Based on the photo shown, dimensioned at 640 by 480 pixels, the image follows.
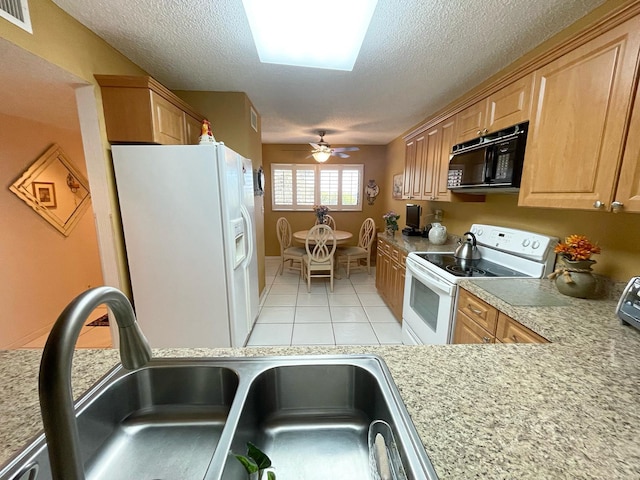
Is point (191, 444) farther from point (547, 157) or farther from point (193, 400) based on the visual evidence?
point (547, 157)

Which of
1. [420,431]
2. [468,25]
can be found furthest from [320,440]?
[468,25]

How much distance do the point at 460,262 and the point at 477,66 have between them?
1.57 metres

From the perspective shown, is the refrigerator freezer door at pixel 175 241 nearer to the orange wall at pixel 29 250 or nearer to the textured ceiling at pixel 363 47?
the textured ceiling at pixel 363 47

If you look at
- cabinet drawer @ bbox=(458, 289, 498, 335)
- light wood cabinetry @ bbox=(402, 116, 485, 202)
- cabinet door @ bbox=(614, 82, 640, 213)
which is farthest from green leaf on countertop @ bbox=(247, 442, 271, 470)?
light wood cabinetry @ bbox=(402, 116, 485, 202)

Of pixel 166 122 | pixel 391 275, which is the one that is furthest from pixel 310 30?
pixel 391 275

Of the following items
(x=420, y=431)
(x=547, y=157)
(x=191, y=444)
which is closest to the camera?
(x=420, y=431)

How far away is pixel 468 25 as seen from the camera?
1545 millimetres

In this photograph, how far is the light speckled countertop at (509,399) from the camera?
510mm

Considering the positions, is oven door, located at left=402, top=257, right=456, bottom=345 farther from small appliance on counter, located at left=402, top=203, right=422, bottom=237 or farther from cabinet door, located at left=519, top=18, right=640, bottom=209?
small appliance on counter, located at left=402, top=203, right=422, bottom=237

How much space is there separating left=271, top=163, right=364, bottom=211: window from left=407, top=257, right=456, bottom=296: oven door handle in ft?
11.0

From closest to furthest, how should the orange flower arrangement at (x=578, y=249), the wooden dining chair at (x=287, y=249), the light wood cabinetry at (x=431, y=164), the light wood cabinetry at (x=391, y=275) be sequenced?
the orange flower arrangement at (x=578, y=249) → the light wood cabinetry at (x=431, y=164) → the light wood cabinetry at (x=391, y=275) → the wooden dining chair at (x=287, y=249)

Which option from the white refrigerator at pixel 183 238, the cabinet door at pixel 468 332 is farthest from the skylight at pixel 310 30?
the cabinet door at pixel 468 332

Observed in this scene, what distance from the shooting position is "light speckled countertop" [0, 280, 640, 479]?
0.51 m

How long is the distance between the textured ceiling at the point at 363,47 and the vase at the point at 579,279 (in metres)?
1.39
